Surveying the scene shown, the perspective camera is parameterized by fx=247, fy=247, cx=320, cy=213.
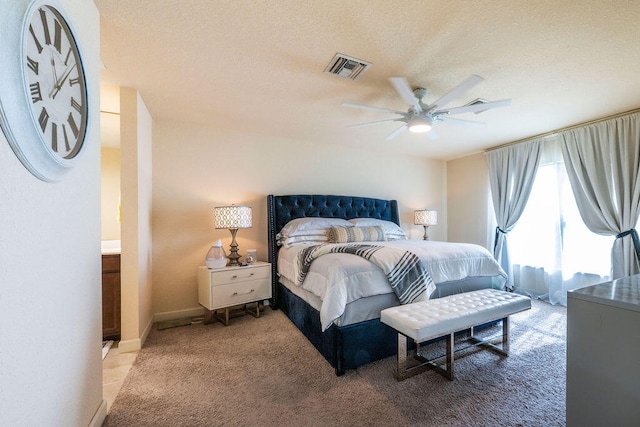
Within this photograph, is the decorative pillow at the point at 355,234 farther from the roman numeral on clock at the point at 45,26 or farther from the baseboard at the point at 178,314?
the roman numeral on clock at the point at 45,26

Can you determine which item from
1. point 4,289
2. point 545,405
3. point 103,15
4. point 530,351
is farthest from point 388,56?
point 530,351

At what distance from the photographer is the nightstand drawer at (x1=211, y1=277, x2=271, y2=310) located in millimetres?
2674

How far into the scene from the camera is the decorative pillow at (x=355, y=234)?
3.16 metres

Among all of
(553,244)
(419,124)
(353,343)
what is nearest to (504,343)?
(353,343)

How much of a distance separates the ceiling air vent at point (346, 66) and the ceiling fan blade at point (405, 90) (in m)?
0.29

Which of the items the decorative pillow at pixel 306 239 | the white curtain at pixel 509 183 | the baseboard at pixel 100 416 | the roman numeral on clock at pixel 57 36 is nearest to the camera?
the roman numeral on clock at pixel 57 36

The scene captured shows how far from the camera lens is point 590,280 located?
10.5 feet

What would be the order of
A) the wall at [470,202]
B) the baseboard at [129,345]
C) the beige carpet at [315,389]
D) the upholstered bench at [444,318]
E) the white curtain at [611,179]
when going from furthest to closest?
the wall at [470,202] → the white curtain at [611,179] → the baseboard at [129,345] → the upholstered bench at [444,318] → the beige carpet at [315,389]

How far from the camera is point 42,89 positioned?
0.90 meters

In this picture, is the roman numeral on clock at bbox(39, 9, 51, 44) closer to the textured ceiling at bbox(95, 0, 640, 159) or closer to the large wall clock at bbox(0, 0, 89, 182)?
the large wall clock at bbox(0, 0, 89, 182)

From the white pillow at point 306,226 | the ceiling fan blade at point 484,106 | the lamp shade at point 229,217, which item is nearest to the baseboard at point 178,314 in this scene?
the lamp shade at point 229,217

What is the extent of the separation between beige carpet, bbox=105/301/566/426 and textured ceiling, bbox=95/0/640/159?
237 cm

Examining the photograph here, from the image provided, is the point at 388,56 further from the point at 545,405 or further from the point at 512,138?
the point at 512,138

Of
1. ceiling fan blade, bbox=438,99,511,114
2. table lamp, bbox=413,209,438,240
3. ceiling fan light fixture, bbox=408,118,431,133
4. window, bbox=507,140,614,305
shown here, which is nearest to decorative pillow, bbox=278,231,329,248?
ceiling fan light fixture, bbox=408,118,431,133
